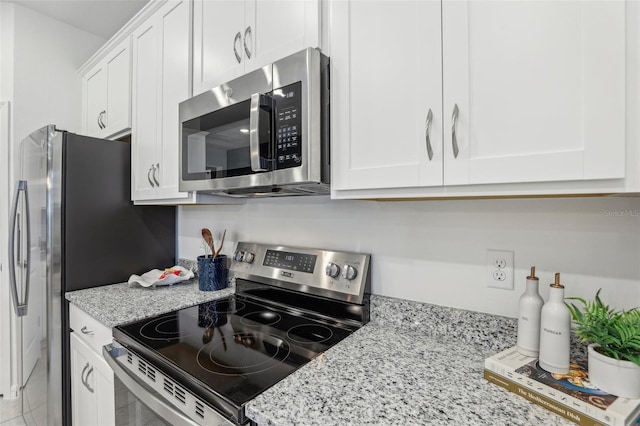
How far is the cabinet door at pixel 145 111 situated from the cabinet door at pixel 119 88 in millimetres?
119

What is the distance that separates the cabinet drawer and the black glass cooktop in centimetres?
A: 18

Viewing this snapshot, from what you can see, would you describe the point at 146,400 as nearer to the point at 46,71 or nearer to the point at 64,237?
the point at 64,237

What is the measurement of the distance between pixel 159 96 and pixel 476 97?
5.21ft

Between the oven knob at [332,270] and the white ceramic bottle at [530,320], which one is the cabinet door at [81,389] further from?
the white ceramic bottle at [530,320]

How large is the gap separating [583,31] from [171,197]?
1644 millimetres

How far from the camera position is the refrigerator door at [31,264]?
1.68 metres

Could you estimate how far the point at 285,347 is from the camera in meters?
1.03

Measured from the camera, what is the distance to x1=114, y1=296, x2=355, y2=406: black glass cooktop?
841 mm

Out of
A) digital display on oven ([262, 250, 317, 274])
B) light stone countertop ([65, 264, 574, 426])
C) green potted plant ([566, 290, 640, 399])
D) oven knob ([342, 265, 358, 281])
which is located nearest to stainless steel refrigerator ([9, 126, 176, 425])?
light stone countertop ([65, 264, 574, 426])

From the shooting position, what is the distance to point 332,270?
4.15 ft

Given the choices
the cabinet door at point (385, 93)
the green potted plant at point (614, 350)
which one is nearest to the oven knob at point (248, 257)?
the cabinet door at point (385, 93)

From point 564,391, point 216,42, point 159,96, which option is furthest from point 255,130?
point 564,391

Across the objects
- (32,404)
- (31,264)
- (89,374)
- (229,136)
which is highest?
(229,136)

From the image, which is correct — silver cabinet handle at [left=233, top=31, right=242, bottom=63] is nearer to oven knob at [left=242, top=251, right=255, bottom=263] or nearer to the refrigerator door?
oven knob at [left=242, top=251, right=255, bottom=263]
